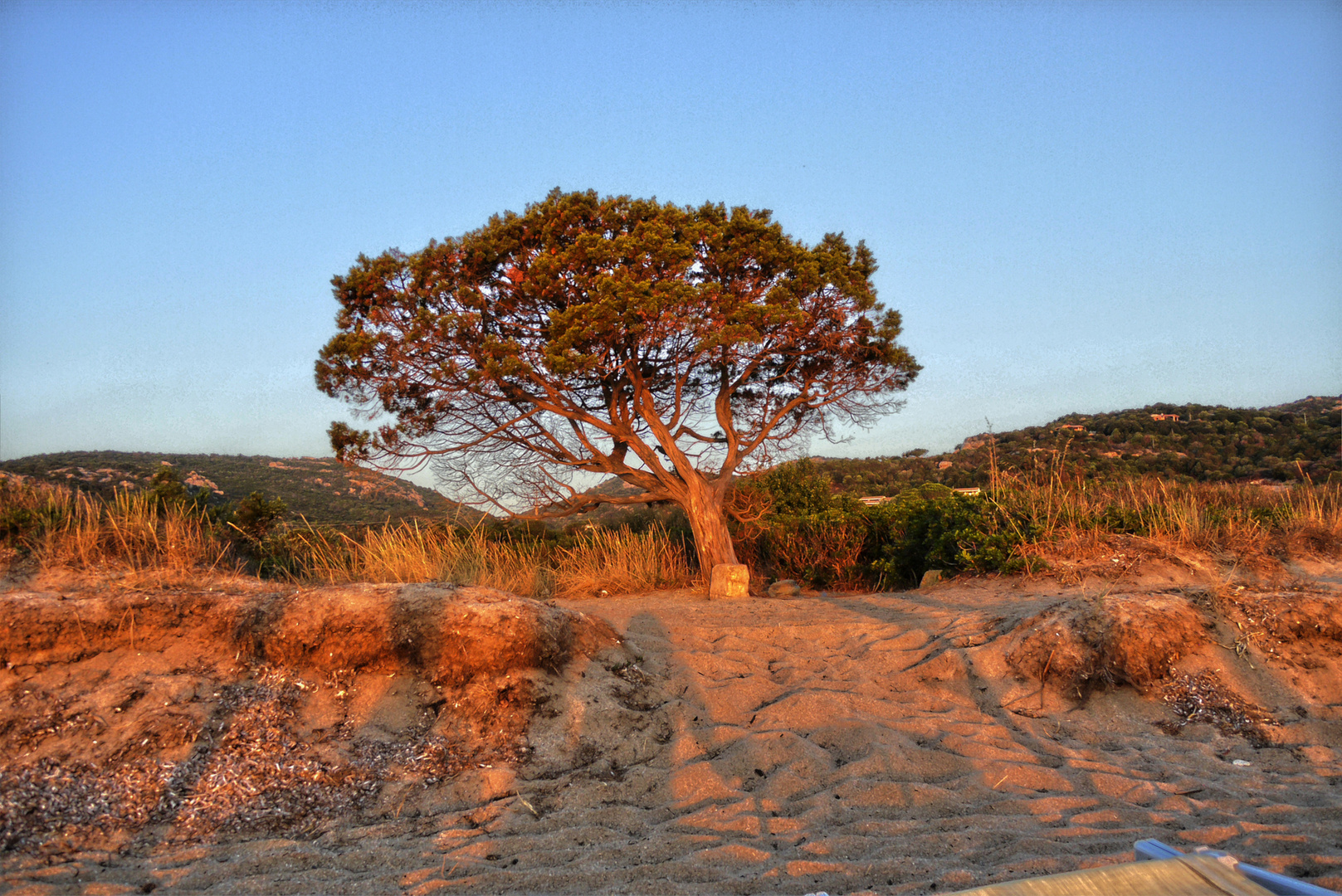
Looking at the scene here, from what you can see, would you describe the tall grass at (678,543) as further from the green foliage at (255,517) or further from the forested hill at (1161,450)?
the forested hill at (1161,450)

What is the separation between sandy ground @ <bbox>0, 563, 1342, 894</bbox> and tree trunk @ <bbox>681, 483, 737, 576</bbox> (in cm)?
427

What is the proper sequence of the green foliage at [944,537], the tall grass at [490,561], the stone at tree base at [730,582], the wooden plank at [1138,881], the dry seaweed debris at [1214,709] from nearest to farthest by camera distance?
the wooden plank at [1138,881], the dry seaweed debris at [1214,709], the tall grass at [490,561], the green foliage at [944,537], the stone at tree base at [730,582]

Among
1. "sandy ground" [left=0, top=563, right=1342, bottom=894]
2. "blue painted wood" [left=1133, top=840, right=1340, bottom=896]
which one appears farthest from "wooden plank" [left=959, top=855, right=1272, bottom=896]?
"sandy ground" [left=0, top=563, right=1342, bottom=894]

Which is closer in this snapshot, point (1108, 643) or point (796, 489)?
point (1108, 643)

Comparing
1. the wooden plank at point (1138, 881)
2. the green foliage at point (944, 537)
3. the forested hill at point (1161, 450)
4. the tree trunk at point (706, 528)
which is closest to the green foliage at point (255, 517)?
the tree trunk at point (706, 528)

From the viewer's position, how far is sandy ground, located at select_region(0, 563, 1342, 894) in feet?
9.30

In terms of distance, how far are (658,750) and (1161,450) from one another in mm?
22842

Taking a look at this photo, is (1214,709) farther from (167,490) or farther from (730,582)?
(167,490)

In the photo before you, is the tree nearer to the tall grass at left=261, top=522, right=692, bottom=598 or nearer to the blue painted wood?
the tall grass at left=261, top=522, right=692, bottom=598

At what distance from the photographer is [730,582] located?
9.20 meters

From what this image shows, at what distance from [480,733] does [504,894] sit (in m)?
1.75

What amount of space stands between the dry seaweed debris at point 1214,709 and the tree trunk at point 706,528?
609 cm

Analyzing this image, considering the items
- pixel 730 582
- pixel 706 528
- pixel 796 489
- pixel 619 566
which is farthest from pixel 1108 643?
pixel 796 489

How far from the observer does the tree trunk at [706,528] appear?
1034 centimetres
